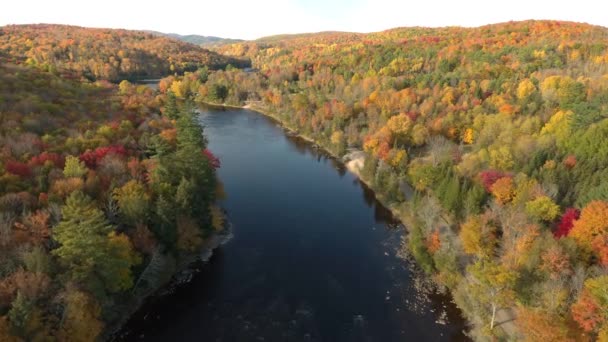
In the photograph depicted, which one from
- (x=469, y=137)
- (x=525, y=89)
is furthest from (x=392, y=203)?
(x=525, y=89)

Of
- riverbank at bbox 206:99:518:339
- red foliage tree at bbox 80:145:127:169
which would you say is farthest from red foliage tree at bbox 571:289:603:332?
red foliage tree at bbox 80:145:127:169

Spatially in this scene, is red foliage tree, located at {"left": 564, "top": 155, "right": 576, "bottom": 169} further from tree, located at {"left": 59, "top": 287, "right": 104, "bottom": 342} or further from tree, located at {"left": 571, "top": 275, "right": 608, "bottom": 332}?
tree, located at {"left": 59, "top": 287, "right": 104, "bottom": 342}

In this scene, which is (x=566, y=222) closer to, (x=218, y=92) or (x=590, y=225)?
(x=590, y=225)

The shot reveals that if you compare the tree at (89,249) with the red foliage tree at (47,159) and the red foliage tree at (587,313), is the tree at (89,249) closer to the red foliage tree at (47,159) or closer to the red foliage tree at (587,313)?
the red foliage tree at (47,159)

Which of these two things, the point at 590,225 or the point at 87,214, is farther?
the point at 590,225

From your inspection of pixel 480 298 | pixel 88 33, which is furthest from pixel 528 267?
pixel 88 33

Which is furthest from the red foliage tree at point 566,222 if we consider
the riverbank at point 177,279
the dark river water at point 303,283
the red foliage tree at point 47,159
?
the red foliage tree at point 47,159
